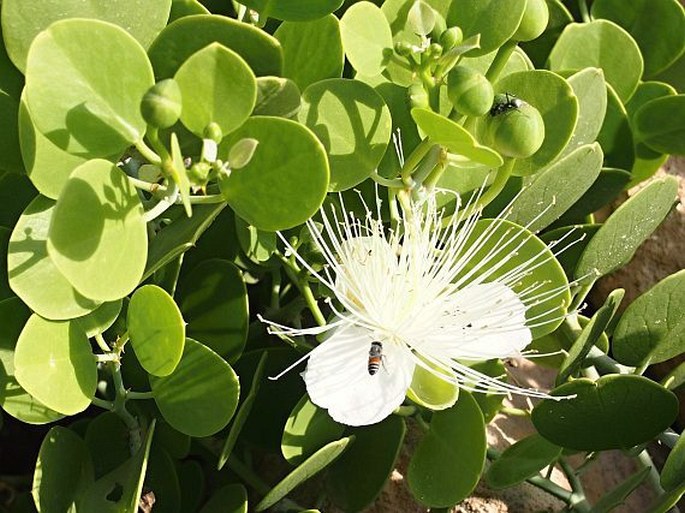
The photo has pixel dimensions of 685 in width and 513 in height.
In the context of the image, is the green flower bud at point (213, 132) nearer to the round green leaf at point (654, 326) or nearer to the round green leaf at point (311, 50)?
the round green leaf at point (311, 50)

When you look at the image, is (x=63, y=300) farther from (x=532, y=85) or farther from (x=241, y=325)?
(x=532, y=85)

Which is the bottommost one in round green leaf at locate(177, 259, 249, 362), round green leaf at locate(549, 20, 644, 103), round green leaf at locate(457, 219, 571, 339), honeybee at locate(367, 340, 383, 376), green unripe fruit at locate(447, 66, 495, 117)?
round green leaf at locate(177, 259, 249, 362)

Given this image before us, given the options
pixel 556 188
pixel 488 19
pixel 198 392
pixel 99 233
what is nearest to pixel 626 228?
pixel 556 188

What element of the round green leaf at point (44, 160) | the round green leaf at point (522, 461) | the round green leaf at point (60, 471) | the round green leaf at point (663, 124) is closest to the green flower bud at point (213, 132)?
the round green leaf at point (44, 160)

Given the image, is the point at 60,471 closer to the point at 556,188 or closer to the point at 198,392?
the point at 198,392

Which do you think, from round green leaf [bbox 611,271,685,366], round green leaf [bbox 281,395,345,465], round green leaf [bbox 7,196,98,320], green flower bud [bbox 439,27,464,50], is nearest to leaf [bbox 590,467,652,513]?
round green leaf [bbox 611,271,685,366]

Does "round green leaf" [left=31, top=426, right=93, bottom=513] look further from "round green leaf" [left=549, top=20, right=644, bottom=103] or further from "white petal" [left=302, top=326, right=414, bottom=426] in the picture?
"round green leaf" [left=549, top=20, right=644, bottom=103]
